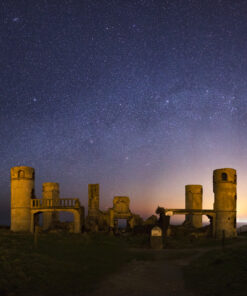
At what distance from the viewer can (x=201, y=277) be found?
14.0 m

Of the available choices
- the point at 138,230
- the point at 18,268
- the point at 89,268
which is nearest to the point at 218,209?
the point at 138,230

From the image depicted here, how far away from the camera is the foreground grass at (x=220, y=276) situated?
11.6 metres

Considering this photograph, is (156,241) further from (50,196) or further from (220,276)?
(50,196)

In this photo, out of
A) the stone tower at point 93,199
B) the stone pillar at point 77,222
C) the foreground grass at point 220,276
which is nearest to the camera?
the foreground grass at point 220,276

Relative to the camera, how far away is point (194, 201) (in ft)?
146

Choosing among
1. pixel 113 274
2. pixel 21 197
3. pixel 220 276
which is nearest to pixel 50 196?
pixel 21 197

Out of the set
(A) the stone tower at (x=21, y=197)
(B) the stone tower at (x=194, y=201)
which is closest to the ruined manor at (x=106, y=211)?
(A) the stone tower at (x=21, y=197)

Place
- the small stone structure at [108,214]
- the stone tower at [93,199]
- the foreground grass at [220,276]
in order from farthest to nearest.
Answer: the stone tower at [93,199] < the small stone structure at [108,214] < the foreground grass at [220,276]

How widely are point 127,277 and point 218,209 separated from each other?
24.8 m

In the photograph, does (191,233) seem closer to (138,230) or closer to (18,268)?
(138,230)

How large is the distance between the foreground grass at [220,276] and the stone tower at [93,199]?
27.0 meters

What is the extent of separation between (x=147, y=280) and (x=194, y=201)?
106ft

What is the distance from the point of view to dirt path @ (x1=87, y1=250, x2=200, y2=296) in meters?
11.4

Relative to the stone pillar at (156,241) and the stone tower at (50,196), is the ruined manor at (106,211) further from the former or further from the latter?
the stone pillar at (156,241)
